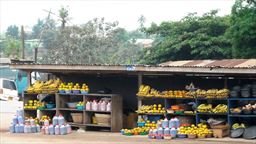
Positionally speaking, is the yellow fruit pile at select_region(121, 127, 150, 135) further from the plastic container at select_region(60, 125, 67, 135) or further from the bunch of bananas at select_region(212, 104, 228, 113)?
the bunch of bananas at select_region(212, 104, 228, 113)

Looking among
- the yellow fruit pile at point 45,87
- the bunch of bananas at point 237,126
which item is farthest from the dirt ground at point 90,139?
the yellow fruit pile at point 45,87

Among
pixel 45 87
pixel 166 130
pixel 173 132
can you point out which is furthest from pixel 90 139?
pixel 45 87

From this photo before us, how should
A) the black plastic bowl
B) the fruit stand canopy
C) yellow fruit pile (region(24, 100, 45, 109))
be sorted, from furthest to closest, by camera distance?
yellow fruit pile (region(24, 100, 45, 109)) → the black plastic bowl → the fruit stand canopy

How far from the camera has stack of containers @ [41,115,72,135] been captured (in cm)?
1864

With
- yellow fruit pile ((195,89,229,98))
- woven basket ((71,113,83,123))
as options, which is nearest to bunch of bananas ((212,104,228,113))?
yellow fruit pile ((195,89,229,98))

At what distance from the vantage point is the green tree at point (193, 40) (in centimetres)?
3450

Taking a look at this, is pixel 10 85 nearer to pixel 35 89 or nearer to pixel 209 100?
pixel 35 89

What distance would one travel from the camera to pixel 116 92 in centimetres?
2102

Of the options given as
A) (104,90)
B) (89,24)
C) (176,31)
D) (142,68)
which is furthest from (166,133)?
(89,24)

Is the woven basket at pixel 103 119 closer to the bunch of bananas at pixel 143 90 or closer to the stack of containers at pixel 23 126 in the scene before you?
the bunch of bananas at pixel 143 90

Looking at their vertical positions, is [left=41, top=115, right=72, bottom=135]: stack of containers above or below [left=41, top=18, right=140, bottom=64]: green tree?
below

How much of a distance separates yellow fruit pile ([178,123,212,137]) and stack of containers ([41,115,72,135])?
4125mm

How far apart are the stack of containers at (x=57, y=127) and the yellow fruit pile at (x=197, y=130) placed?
4.13 meters

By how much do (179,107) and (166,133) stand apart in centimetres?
119
